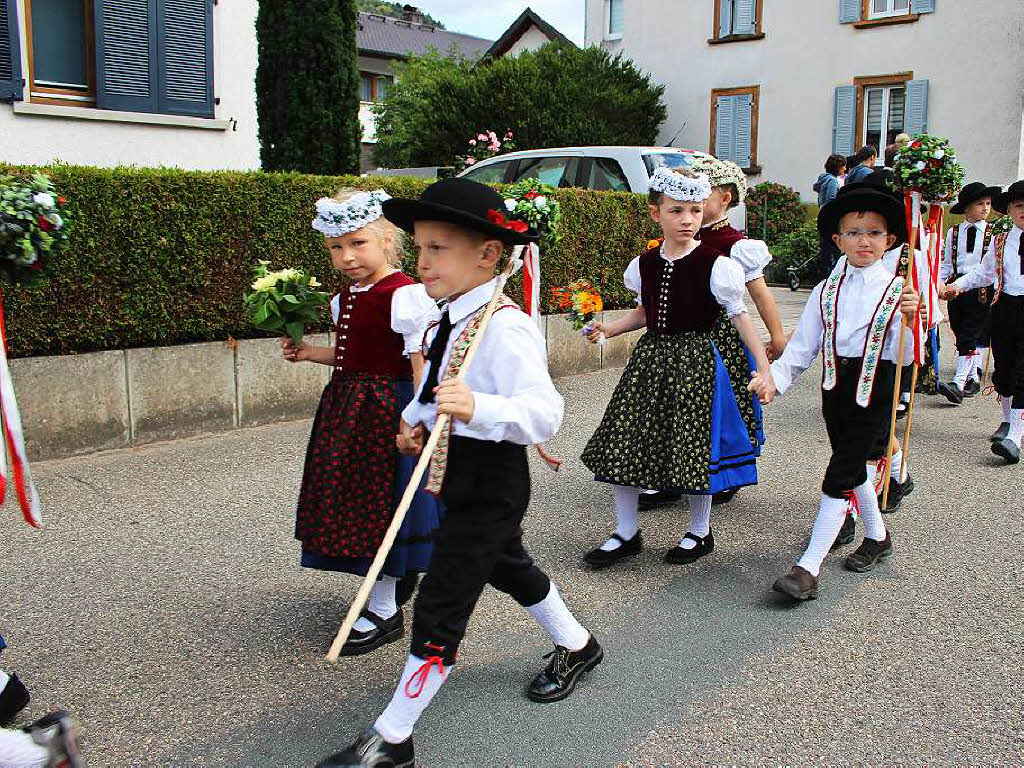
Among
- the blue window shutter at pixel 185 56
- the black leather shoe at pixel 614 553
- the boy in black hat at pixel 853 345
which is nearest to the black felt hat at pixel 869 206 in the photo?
the boy in black hat at pixel 853 345

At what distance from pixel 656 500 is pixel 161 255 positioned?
362 centimetres

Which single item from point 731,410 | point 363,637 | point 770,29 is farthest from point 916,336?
point 770,29

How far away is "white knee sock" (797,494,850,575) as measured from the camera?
4.29 metres

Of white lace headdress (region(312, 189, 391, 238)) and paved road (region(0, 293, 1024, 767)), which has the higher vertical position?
white lace headdress (region(312, 189, 391, 238))

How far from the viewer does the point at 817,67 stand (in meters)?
21.4

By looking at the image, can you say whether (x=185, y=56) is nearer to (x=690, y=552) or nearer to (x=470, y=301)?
(x=690, y=552)

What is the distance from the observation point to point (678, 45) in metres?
23.5

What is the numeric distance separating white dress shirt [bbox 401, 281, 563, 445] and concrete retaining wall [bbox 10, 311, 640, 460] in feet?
13.1

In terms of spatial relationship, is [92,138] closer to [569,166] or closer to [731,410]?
[569,166]

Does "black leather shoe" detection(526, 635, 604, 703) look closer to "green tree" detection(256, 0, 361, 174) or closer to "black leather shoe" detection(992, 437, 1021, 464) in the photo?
"black leather shoe" detection(992, 437, 1021, 464)

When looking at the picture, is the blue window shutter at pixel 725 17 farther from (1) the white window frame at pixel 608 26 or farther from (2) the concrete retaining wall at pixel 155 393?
(2) the concrete retaining wall at pixel 155 393

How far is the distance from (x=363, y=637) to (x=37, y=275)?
1725 millimetres

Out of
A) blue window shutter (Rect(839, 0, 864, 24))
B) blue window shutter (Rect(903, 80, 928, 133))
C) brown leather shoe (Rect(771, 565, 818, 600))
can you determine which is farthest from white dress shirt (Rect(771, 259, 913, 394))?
blue window shutter (Rect(839, 0, 864, 24))

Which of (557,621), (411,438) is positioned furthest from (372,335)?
(557,621)
